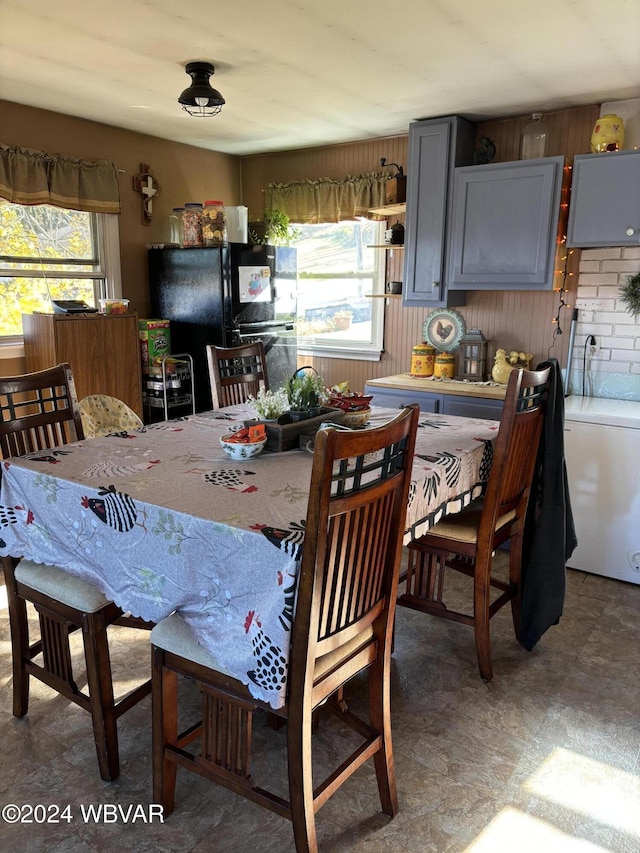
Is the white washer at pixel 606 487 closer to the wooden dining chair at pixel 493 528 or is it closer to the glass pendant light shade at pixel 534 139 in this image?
the wooden dining chair at pixel 493 528

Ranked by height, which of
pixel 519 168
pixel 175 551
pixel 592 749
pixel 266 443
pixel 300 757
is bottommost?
pixel 592 749

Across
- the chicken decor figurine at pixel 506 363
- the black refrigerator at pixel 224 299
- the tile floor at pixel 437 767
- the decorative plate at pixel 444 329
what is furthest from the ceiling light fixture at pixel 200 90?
the tile floor at pixel 437 767

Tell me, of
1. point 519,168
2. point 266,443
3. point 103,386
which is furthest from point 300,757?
point 519,168

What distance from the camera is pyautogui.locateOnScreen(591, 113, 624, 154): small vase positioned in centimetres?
326

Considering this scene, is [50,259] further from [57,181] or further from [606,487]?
[606,487]

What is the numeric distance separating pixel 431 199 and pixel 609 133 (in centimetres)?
100

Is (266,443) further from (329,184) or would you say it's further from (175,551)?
(329,184)

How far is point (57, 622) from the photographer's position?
1894 mm

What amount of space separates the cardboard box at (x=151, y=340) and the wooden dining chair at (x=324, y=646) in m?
2.82

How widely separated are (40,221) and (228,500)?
2.99m

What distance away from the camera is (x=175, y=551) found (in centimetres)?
156

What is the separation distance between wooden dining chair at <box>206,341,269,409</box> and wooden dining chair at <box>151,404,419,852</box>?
4.62 feet

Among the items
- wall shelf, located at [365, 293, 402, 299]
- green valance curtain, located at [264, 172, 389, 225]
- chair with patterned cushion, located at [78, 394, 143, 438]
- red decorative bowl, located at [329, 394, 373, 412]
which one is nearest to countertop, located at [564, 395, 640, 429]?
red decorative bowl, located at [329, 394, 373, 412]

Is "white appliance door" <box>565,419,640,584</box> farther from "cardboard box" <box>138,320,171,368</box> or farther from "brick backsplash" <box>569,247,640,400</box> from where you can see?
"cardboard box" <box>138,320,171,368</box>
